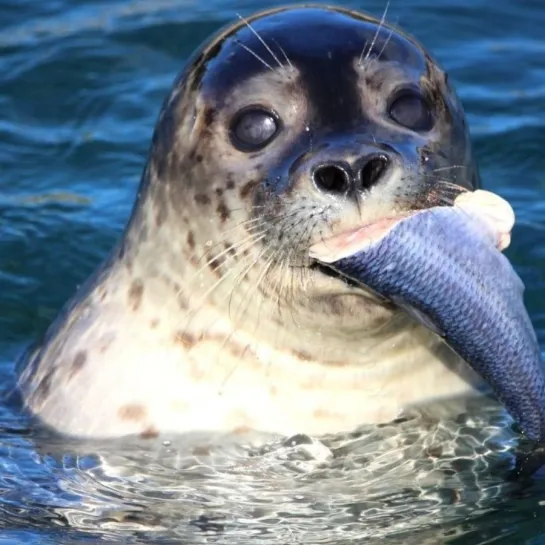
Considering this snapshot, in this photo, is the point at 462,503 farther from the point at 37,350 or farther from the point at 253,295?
the point at 37,350

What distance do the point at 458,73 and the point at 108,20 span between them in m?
2.24

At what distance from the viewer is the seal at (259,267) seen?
18.0ft

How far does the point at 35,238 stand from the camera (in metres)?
8.50

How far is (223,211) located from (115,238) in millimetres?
2976

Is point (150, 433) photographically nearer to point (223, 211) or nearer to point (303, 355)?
point (303, 355)

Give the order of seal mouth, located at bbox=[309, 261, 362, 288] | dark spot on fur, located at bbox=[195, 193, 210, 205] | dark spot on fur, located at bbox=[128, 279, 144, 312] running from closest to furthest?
seal mouth, located at bbox=[309, 261, 362, 288] < dark spot on fur, located at bbox=[195, 193, 210, 205] < dark spot on fur, located at bbox=[128, 279, 144, 312]

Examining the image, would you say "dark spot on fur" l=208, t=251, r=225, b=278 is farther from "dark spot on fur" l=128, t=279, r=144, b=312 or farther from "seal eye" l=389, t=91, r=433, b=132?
"seal eye" l=389, t=91, r=433, b=132

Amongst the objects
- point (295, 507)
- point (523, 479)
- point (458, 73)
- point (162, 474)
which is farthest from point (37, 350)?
point (458, 73)

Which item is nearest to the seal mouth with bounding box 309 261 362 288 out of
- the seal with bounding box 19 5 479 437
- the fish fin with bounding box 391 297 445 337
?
the seal with bounding box 19 5 479 437

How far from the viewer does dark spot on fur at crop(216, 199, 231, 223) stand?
5688 mm

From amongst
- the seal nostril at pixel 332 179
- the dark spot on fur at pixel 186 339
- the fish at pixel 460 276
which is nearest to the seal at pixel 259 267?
the dark spot on fur at pixel 186 339

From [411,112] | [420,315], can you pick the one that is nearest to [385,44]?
[411,112]

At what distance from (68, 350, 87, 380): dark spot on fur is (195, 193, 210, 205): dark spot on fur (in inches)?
29.7

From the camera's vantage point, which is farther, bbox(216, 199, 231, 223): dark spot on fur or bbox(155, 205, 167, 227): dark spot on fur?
bbox(155, 205, 167, 227): dark spot on fur
